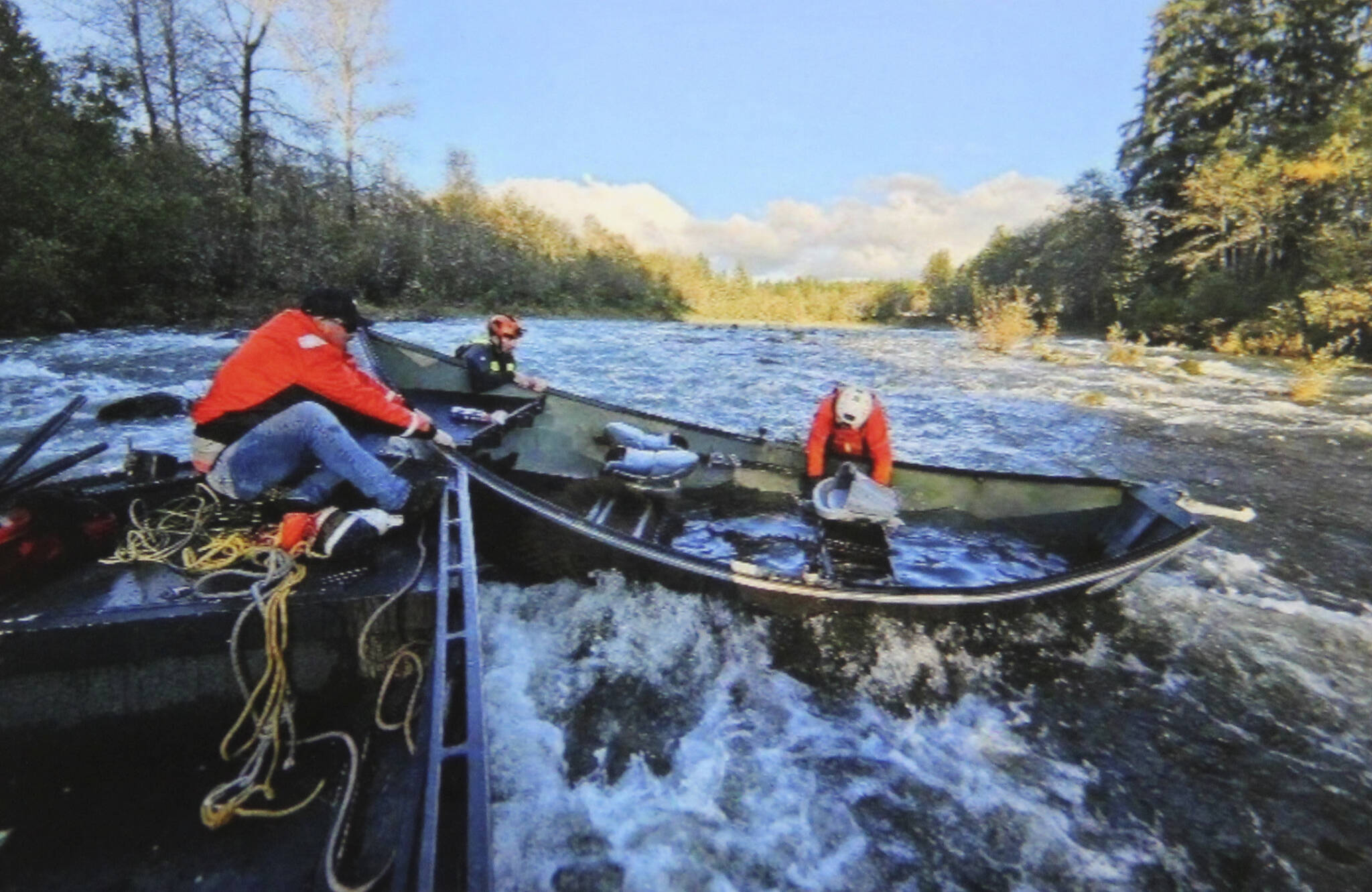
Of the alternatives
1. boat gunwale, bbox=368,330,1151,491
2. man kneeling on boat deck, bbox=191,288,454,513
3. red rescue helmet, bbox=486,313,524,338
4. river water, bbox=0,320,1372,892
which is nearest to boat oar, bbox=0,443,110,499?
man kneeling on boat deck, bbox=191,288,454,513

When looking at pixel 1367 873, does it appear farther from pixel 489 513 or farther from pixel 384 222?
pixel 384 222

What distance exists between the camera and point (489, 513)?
4508 mm

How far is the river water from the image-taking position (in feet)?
10.4

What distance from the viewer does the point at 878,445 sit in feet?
19.3

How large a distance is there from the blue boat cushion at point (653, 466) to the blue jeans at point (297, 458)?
238 centimetres

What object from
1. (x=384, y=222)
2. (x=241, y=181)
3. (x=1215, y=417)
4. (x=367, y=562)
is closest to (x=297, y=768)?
(x=367, y=562)

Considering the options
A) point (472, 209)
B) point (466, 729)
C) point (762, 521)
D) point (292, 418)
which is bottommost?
point (762, 521)

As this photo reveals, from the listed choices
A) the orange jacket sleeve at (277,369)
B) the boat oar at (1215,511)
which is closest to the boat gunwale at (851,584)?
the boat oar at (1215,511)

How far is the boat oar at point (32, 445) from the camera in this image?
Answer: 311 cm

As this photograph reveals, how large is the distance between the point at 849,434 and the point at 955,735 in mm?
2827

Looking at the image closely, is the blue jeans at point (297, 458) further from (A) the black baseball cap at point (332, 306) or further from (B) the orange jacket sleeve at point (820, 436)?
(B) the orange jacket sleeve at point (820, 436)

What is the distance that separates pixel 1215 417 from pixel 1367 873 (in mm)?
11774

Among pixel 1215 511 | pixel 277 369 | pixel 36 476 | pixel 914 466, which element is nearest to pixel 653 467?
pixel 914 466

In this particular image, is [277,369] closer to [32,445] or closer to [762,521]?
[32,445]
